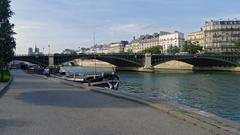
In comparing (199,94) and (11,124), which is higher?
(11,124)

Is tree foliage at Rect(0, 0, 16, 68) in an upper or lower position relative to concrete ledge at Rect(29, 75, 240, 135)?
upper

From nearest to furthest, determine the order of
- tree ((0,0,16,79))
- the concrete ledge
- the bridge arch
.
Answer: the concrete ledge → tree ((0,0,16,79)) → the bridge arch

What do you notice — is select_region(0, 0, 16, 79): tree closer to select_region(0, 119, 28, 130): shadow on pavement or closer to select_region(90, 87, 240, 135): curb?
select_region(90, 87, 240, 135): curb

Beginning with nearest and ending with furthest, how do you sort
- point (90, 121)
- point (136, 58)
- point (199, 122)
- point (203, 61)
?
point (199, 122)
point (90, 121)
point (136, 58)
point (203, 61)

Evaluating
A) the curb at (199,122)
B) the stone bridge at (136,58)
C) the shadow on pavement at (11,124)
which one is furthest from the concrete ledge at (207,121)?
the stone bridge at (136,58)

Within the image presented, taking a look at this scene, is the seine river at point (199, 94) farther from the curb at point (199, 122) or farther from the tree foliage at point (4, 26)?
the tree foliage at point (4, 26)

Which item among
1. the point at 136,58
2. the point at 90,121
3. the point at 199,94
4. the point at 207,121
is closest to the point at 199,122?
the point at 207,121

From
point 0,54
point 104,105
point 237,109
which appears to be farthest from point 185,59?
point 104,105

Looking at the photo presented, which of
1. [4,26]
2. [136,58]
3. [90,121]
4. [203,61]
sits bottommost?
[90,121]

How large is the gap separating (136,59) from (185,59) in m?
15.6

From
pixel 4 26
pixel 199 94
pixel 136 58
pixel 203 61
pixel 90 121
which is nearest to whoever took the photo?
pixel 90 121

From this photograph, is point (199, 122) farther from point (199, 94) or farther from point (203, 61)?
point (203, 61)

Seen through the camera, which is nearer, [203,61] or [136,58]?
[136,58]

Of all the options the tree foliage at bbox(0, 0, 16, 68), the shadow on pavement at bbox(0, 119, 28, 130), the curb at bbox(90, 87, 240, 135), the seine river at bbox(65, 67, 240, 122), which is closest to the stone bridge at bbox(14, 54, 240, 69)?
the seine river at bbox(65, 67, 240, 122)
